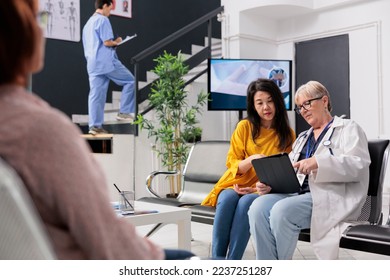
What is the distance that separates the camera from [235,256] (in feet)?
7.64

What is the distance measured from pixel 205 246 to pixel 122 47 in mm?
3770

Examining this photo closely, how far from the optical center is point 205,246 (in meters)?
3.27

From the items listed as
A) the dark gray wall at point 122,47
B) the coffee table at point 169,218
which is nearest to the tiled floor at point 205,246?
the coffee table at point 169,218

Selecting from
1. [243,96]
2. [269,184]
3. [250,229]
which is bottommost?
[250,229]

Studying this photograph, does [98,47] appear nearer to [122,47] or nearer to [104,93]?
[104,93]

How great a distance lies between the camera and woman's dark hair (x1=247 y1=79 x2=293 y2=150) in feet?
8.48

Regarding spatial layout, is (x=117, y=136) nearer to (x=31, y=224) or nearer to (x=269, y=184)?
(x=269, y=184)

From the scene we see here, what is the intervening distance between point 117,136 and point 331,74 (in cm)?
278

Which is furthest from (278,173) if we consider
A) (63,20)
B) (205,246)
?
(63,20)

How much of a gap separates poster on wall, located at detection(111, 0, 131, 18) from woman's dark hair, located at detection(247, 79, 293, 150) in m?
4.11

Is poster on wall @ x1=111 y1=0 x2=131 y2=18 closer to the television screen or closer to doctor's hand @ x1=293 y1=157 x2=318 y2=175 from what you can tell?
the television screen

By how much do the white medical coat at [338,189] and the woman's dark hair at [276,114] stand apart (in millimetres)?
406

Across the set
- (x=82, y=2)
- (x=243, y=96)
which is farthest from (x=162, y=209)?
(x=82, y=2)

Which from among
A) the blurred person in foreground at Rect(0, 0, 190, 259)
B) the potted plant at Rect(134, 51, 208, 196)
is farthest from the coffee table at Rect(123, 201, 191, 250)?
the potted plant at Rect(134, 51, 208, 196)
